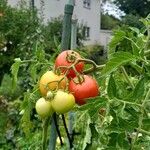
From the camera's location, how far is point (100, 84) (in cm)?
148

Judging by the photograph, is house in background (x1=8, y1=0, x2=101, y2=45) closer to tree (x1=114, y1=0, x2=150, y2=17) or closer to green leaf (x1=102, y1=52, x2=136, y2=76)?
tree (x1=114, y1=0, x2=150, y2=17)

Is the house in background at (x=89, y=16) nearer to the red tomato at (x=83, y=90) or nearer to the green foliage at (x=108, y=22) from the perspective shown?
the green foliage at (x=108, y=22)

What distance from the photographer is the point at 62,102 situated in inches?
48.9

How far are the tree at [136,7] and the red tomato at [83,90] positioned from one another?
33836 millimetres

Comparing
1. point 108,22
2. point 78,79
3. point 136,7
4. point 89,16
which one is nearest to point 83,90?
point 78,79

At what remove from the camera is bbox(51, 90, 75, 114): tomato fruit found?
124 cm

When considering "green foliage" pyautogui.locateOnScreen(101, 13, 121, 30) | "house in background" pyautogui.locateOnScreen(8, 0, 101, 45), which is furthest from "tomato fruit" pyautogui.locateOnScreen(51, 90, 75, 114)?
"green foliage" pyautogui.locateOnScreen(101, 13, 121, 30)

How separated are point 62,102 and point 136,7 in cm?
3486

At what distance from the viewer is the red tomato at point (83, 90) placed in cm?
125

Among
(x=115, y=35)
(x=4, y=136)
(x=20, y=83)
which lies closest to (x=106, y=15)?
(x=20, y=83)

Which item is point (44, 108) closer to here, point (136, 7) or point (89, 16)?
point (89, 16)

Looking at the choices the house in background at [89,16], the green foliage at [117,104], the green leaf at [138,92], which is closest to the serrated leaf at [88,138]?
the green foliage at [117,104]

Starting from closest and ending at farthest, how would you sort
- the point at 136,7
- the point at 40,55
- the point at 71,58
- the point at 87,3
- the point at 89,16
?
the point at 71,58 < the point at 40,55 < the point at 89,16 < the point at 87,3 < the point at 136,7

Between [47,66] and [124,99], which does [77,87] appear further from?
[47,66]
